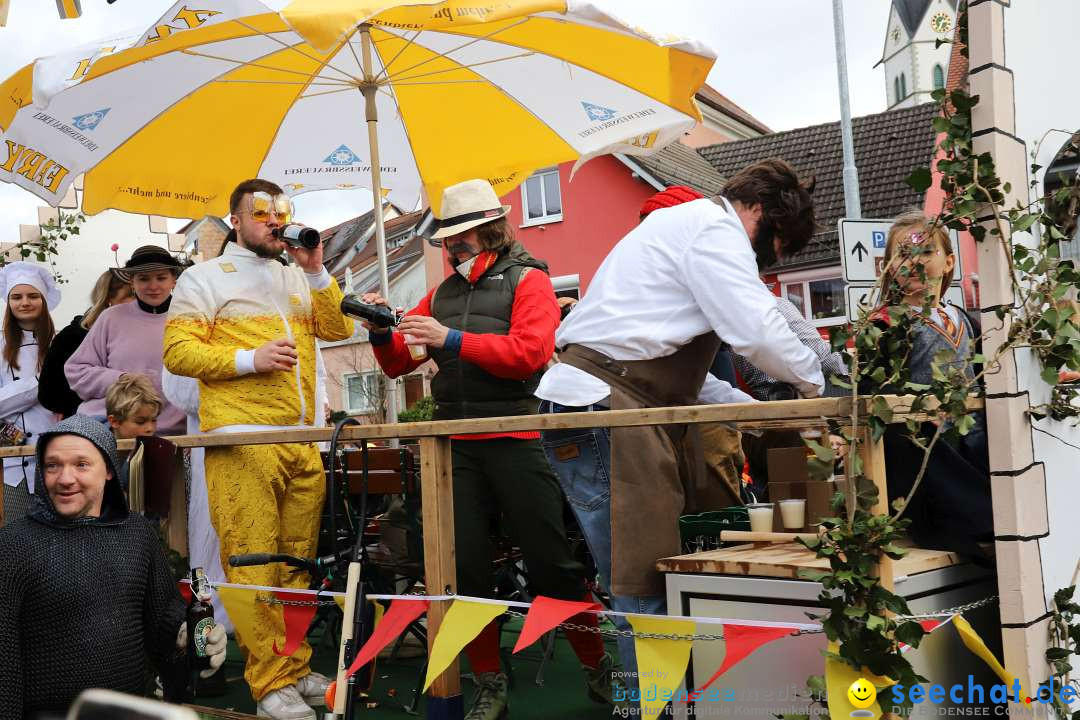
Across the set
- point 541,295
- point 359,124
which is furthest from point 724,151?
point 541,295

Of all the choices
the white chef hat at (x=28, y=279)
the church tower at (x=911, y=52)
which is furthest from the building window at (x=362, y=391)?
the church tower at (x=911, y=52)

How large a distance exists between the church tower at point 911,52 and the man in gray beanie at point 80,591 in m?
66.0

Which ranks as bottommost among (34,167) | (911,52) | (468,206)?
(468,206)

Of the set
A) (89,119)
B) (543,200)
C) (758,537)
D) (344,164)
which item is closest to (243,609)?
(758,537)

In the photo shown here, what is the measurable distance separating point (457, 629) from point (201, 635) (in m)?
0.88

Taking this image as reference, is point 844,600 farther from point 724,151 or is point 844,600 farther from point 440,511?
point 724,151

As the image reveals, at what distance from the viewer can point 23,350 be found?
6555 mm

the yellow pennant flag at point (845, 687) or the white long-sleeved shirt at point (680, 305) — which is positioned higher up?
the white long-sleeved shirt at point (680, 305)

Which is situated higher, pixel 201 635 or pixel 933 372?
pixel 933 372

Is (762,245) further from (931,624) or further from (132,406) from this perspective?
(132,406)

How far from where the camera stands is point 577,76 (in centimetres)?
611

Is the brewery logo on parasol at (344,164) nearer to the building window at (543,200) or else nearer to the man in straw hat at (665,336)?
the man in straw hat at (665,336)

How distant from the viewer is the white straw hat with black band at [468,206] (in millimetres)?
4156

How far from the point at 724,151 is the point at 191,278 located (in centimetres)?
2844
